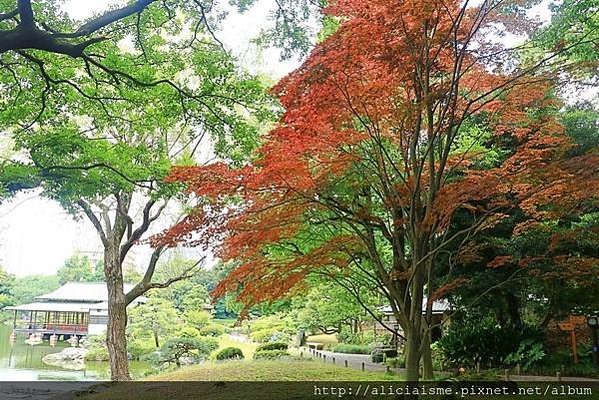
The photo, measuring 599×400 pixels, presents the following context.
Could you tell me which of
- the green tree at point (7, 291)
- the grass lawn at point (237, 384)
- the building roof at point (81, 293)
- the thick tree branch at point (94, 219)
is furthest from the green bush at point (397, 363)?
the green tree at point (7, 291)

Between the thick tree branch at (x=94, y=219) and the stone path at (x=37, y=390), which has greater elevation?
the thick tree branch at (x=94, y=219)

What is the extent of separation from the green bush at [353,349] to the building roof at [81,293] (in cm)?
1394

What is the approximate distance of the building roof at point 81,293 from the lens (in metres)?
27.8

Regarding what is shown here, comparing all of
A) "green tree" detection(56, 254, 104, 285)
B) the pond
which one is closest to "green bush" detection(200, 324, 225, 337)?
the pond

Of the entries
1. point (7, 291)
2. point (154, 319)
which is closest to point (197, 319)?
point (154, 319)

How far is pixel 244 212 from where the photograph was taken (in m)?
5.32

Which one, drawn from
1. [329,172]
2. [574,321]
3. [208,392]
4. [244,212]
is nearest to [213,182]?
[244,212]

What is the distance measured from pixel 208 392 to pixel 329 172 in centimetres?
525

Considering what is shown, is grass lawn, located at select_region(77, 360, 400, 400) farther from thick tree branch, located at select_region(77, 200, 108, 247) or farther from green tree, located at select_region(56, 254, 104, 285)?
green tree, located at select_region(56, 254, 104, 285)

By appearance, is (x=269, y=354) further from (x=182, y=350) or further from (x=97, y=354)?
A: (x=97, y=354)

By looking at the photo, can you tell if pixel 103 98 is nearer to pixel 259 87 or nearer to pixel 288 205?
pixel 259 87

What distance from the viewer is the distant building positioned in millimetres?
27078

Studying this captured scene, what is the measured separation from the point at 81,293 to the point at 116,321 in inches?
729

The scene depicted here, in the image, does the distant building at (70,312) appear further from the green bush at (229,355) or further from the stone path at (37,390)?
the green bush at (229,355)
